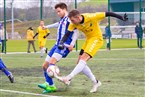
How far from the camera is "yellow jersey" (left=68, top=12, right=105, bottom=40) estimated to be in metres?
9.48

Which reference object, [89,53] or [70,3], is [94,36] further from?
[70,3]

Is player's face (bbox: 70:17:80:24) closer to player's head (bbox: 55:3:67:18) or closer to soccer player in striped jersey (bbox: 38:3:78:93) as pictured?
soccer player in striped jersey (bbox: 38:3:78:93)

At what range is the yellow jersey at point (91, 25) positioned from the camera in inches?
373

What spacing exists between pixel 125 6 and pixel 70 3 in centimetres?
1946

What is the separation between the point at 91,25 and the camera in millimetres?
9555

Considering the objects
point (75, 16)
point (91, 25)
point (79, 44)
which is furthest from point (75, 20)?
point (79, 44)

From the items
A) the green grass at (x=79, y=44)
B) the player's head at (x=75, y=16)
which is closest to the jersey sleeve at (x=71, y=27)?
the player's head at (x=75, y=16)

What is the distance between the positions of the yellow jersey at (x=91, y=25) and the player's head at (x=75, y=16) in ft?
0.48

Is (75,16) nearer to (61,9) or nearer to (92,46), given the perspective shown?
(92,46)

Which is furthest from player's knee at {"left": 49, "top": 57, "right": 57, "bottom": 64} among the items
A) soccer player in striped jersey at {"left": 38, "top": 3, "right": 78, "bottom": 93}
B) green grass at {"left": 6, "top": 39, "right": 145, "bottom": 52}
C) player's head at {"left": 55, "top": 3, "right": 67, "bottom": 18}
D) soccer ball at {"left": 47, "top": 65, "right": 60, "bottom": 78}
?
green grass at {"left": 6, "top": 39, "right": 145, "bottom": 52}

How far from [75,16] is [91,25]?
436 millimetres

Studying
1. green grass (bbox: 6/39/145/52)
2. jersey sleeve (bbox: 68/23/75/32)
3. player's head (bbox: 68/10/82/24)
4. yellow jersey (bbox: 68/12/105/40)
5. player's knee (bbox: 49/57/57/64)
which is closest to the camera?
player's head (bbox: 68/10/82/24)

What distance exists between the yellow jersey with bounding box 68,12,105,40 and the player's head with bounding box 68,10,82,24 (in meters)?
0.15

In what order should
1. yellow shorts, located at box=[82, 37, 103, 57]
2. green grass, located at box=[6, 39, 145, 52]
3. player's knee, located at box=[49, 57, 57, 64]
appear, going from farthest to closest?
green grass, located at box=[6, 39, 145, 52], player's knee, located at box=[49, 57, 57, 64], yellow shorts, located at box=[82, 37, 103, 57]
